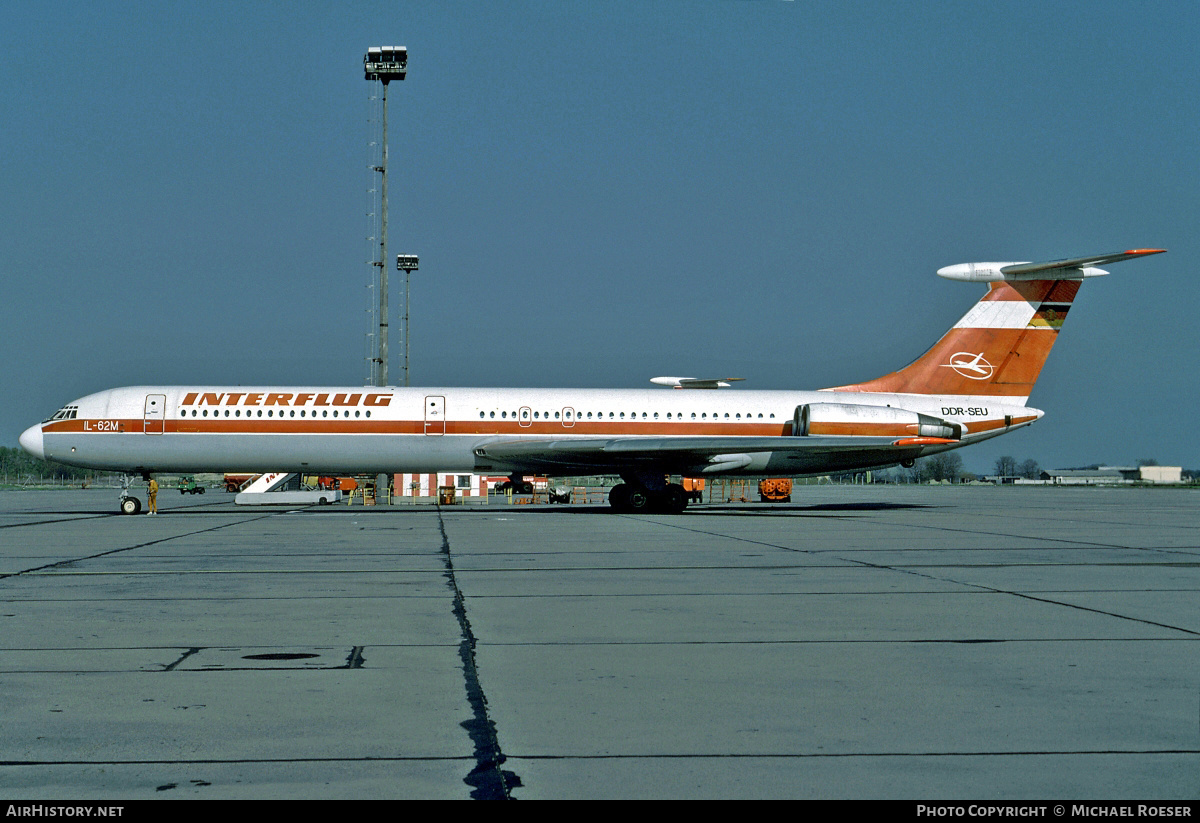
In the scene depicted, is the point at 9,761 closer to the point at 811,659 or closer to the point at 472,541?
the point at 811,659

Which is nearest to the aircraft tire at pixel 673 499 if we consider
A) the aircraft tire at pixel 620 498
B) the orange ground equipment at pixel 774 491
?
the aircraft tire at pixel 620 498

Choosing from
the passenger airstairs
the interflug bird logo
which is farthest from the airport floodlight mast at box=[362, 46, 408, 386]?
the interflug bird logo

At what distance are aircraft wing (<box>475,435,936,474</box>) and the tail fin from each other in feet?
9.56

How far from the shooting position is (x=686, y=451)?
29422mm

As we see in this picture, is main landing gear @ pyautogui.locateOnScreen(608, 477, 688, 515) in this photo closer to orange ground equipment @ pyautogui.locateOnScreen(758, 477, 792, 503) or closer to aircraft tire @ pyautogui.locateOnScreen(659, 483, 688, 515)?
aircraft tire @ pyautogui.locateOnScreen(659, 483, 688, 515)

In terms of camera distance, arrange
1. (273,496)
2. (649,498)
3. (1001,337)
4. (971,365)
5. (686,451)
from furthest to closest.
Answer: (273,496)
(971,365)
(1001,337)
(649,498)
(686,451)

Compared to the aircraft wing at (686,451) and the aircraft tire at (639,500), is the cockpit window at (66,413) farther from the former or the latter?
the aircraft tire at (639,500)

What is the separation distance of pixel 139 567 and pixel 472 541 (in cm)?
615

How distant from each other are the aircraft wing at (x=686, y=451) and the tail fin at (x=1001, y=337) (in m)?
2.91

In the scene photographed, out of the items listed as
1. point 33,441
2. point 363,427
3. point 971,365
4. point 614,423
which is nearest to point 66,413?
point 33,441

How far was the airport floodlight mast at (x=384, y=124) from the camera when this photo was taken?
4028 cm

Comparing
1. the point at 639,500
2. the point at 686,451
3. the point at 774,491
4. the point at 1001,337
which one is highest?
the point at 1001,337

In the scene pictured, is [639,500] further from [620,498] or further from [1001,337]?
[1001,337]

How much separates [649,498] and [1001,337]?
1218 cm
